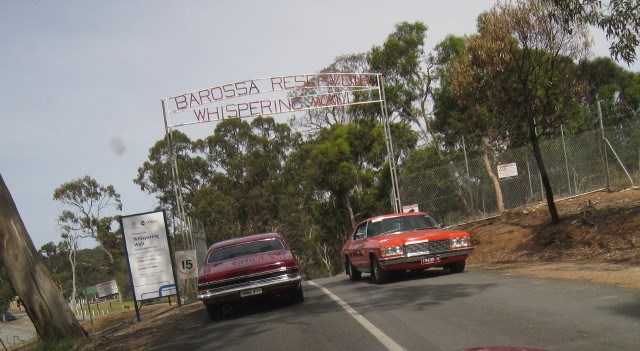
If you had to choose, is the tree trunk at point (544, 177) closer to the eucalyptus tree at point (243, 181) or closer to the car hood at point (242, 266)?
the car hood at point (242, 266)

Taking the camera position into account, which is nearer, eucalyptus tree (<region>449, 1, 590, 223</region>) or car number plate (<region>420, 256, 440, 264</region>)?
car number plate (<region>420, 256, 440, 264</region>)

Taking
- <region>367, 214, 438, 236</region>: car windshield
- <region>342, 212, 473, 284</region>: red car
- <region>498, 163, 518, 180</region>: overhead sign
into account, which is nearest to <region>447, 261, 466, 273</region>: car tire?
<region>342, 212, 473, 284</region>: red car

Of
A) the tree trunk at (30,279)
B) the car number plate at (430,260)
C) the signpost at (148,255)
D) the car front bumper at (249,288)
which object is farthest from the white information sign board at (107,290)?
the car number plate at (430,260)

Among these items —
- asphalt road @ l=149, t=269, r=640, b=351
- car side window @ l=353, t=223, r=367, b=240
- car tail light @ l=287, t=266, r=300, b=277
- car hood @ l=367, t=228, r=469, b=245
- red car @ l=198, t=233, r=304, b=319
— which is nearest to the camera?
asphalt road @ l=149, t=269, r=640, b=351

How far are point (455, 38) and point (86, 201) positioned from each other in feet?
95.5

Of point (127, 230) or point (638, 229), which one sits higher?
point (127, 230)

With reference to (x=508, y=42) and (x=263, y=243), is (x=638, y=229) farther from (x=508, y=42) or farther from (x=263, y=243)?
(x=263, y=243)

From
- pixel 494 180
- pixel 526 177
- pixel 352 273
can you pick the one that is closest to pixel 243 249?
pixel 352 273

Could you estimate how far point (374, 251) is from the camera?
1345cm

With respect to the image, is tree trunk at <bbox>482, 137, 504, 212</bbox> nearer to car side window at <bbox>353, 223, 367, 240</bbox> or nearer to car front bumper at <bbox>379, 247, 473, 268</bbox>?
car side window at <bbox>353, 223, 367, 240</bbox>

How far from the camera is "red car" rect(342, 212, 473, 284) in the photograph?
1307 cm

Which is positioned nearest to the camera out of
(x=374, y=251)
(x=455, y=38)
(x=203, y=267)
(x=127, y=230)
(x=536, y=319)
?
(x=536, y=319)

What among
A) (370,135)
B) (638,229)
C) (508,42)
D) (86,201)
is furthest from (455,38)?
(86,201)

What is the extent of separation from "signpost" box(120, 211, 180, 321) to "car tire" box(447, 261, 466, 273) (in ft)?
22.3
